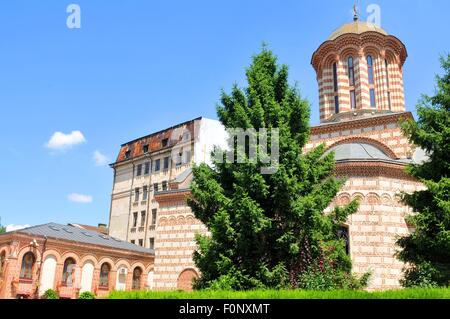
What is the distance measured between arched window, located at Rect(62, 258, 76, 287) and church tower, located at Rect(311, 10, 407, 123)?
57.0ft

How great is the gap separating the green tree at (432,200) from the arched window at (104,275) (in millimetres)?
20674

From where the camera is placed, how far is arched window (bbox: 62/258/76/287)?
26125mm

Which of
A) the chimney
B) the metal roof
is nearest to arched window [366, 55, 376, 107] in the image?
the metal roof

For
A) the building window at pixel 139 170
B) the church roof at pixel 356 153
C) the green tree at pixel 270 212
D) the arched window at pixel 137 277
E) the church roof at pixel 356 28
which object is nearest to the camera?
the green tree at pixel 270 212

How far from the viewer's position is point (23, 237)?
24.4 meters

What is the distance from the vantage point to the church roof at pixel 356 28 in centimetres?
2702

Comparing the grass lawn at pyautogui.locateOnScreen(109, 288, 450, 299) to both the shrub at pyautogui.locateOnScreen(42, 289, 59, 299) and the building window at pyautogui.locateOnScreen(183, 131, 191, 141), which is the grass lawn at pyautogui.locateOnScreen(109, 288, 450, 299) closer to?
the shrub at pyautogui.locateOnScreen(42, 289, 59, 299)

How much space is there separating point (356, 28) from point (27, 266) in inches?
936

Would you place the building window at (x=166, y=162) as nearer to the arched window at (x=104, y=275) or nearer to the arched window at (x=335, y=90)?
the arched window at (x=104, y=275)

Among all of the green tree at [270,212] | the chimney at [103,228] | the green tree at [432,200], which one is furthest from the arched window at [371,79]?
the chimney at [103,228]

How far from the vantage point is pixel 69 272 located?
26.4m

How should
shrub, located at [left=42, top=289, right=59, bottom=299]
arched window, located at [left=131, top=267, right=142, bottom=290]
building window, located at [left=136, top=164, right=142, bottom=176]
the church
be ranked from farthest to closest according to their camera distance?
building window, located at [left=136, top=164, right=142, bottom=176]
arched window, located at [left=131, top=267, right=142, bottom=290]
shrub, located at [left=42, top=289, right=59, bottom=299]
the church

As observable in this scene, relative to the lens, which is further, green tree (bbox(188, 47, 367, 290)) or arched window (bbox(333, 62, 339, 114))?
arched window (bbox(333, 62, 339, 114))
